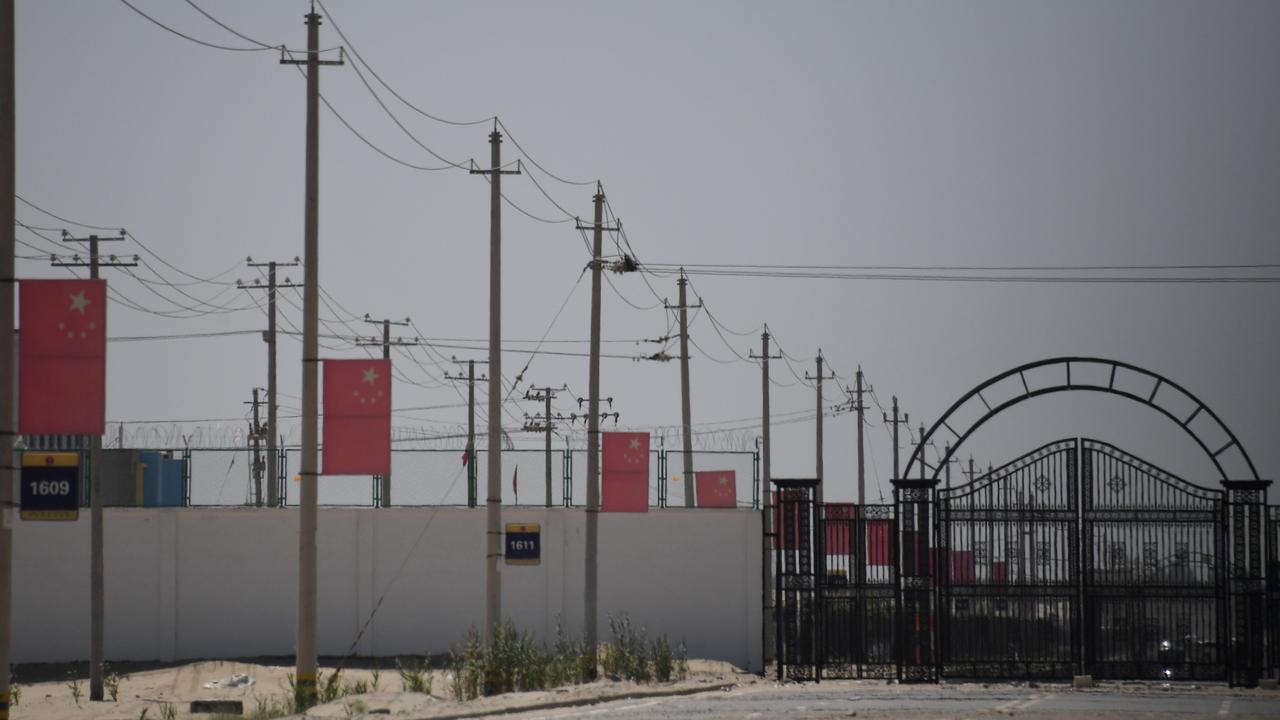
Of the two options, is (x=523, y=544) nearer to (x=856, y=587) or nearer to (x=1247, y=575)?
(x=856, y=587)

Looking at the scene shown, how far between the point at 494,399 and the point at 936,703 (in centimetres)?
1026

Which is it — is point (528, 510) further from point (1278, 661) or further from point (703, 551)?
point (1278, 661)

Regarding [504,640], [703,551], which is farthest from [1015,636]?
[703,551]

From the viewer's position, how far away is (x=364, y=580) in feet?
127

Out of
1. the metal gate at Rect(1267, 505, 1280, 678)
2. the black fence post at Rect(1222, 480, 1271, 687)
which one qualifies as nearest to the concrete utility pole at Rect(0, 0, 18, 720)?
the black fence post at Rect(1222, 480, 1271, 687)

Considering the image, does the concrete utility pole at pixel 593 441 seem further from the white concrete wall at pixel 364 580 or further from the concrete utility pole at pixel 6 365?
the concrete utility pole at pixel 6 365

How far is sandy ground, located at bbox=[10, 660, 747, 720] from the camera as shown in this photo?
22.7m

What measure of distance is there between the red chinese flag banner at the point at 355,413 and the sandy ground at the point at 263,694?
3.63 meters

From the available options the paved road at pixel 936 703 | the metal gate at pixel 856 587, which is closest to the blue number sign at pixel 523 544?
the paved road at pixel 936 703

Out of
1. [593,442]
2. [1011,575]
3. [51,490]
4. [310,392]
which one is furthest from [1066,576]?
[51,490]

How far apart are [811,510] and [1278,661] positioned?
29.2 feet

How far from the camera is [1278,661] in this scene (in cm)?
2817

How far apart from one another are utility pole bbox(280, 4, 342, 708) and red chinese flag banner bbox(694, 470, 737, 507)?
1898cm

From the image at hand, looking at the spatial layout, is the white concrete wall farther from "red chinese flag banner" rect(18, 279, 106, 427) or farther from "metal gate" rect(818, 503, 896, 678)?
"red chinese flag banner" rect(18, 279, 106, 427)
